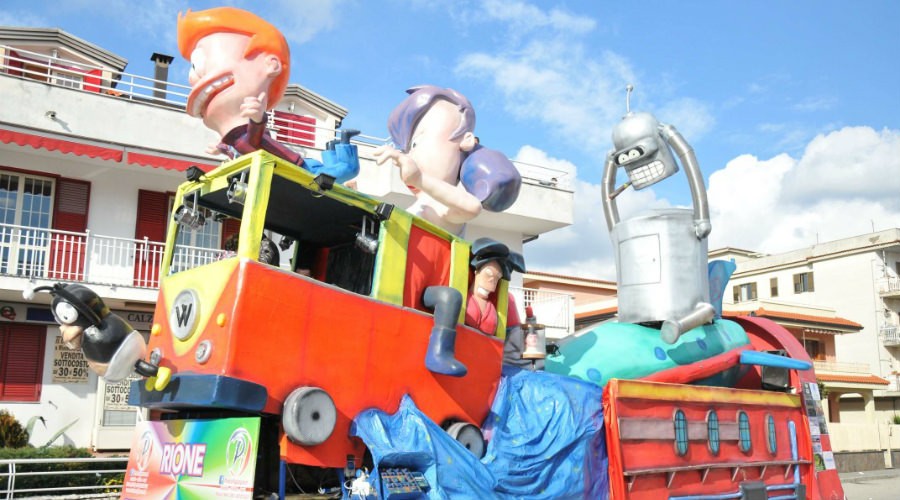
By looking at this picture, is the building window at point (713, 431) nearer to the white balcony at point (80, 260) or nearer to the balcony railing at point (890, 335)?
the white balcony at point (80, 260)

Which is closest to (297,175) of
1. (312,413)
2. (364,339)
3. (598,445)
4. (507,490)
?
(364,339)

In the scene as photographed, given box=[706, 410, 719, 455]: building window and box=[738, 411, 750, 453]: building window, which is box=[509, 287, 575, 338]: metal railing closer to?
box=[738, 411, 750, 453]: building window

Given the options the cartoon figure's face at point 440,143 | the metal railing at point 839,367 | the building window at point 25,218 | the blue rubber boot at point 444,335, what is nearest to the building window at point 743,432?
the blue rubber boot at point 444,335

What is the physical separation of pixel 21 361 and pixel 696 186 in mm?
13657

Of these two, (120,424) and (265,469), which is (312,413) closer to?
(265,469)

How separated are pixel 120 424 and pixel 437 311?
13011mm

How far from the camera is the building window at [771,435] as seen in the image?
768 centimetres

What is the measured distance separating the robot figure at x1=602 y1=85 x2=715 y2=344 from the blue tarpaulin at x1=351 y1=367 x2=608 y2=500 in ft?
6.05

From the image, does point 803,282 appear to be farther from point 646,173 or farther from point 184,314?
point 184,314

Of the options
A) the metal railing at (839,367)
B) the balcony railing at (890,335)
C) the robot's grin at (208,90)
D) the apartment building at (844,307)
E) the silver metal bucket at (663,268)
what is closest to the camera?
the robot's grin at (208,90)

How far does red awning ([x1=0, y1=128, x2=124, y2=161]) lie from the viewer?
14305 mm

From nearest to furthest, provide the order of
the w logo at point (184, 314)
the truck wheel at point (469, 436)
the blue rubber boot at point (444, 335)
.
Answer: the w logo at point (184, 314), the blue rubber boot at point (444, 335), the truck wheel at point (469, 436)

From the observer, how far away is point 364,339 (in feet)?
16.8

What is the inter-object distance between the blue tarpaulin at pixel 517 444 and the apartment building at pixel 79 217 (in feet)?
35.1
